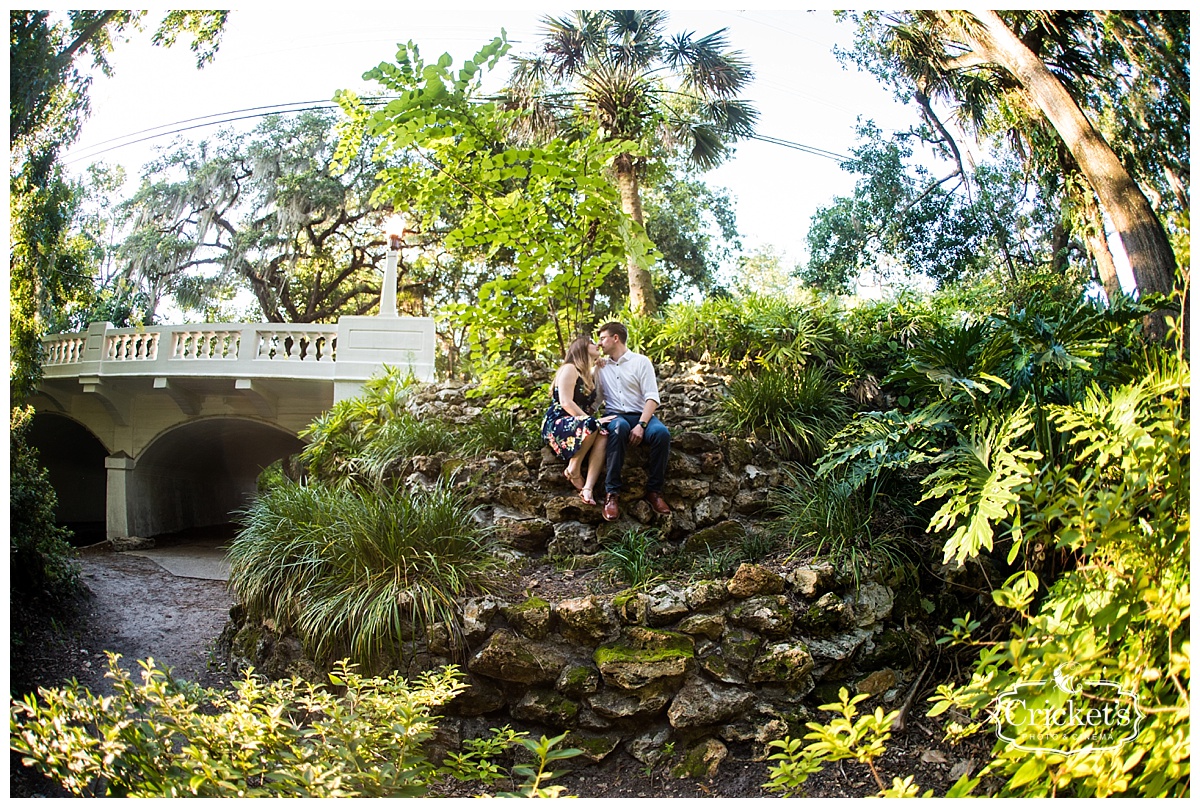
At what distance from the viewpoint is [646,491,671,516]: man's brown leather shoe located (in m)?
3.82

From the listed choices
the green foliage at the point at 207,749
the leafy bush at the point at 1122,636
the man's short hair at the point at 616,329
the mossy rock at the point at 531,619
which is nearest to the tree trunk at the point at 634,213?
the man's short hair at the point at 616,329

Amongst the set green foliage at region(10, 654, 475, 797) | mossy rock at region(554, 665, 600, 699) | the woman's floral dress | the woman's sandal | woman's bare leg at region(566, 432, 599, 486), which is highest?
the woman's floral dress

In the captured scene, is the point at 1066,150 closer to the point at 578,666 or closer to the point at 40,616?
the point at 578,666

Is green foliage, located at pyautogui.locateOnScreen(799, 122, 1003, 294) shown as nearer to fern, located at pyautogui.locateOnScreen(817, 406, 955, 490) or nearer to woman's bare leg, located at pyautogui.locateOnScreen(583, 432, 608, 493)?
fern, located at pyautogui.locateOnScreen(817, 406, 955, 490)

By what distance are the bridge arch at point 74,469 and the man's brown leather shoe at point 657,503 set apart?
Answer: 2.79m

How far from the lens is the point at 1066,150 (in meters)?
4.07

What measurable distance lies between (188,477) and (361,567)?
343 cm

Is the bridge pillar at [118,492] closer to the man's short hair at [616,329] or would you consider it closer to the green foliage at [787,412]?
the man's short hair at [616,329]

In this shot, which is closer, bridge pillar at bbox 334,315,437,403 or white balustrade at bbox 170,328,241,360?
white balustrade at bbox 170,328,241,360

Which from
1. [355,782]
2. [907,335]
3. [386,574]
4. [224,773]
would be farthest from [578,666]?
[907,335]

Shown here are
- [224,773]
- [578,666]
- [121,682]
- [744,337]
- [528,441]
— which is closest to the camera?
[224,773]

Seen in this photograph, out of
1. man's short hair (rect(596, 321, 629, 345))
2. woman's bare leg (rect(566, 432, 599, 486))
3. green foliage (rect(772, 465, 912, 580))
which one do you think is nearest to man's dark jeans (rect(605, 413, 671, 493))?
woman's bare leg (rect(566, 432, 599, 486))

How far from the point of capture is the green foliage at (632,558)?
3.40 meters

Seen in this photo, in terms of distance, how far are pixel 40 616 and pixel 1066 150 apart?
221 inches
